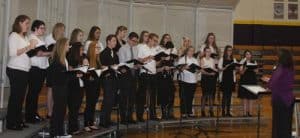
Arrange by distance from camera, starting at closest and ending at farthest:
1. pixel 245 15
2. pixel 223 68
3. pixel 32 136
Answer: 1. pixel 32 136
2. pixel 223 68
3. pixel 245 15

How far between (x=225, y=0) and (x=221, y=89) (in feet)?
17.1

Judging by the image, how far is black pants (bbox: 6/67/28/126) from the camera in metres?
6.36

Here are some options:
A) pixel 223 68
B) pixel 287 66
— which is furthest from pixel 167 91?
pixel 287 66

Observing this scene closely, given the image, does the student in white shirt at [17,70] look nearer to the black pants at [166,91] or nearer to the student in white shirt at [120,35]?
the student in white shirt at [120,35]

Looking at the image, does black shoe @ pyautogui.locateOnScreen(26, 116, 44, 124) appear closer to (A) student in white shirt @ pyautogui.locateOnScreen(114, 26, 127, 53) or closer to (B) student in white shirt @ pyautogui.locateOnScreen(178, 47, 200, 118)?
(A) student in white shirt @ pyautogui.locateOnScreen(114, 26, 127, 53)

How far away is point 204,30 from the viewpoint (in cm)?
1480

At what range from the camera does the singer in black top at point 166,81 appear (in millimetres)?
9117

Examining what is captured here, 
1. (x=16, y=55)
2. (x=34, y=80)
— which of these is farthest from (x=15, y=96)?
(x=34, y=80)

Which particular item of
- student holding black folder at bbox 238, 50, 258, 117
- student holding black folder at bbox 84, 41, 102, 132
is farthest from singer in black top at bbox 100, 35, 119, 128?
student holding black folder at bbox 238, 50, 258, 117

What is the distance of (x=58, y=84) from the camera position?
21.1ft

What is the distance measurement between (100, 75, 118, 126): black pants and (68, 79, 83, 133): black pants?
702 mm

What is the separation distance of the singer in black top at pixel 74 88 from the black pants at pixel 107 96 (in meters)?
0.71

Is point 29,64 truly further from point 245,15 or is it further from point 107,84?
point 245,15

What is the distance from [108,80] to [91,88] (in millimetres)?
370
